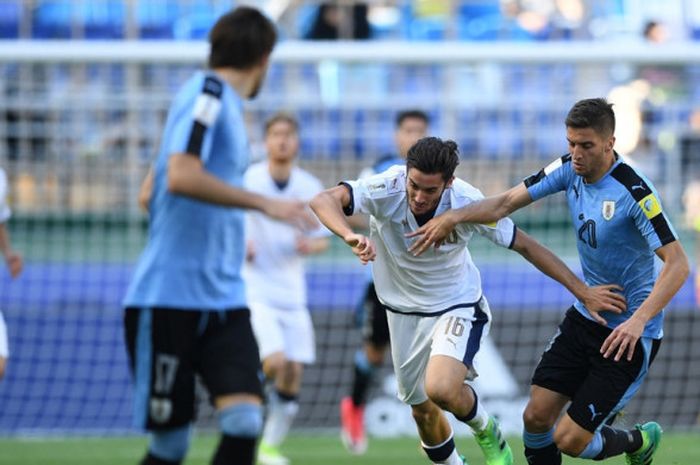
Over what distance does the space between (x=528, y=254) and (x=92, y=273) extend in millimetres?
6763

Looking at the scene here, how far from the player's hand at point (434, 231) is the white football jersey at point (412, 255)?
0.84 ft

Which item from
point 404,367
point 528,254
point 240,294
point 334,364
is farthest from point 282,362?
point 240,294

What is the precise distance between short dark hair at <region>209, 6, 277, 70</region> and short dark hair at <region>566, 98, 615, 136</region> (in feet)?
5.60

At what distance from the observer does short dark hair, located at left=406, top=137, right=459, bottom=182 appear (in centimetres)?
703

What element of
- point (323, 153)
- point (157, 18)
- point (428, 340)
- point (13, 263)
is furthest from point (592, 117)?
point (157, 18)

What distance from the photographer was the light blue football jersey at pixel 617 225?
7105 millimetres

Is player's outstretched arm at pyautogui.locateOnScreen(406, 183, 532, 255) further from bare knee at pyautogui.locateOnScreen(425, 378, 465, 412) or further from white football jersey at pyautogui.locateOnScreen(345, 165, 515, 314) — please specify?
A: bare knee at pyautogui.locateOnScreen(425, 378, 465, 412)

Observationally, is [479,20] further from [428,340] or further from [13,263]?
[428,340]

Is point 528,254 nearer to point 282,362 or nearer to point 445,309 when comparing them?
point 445,309

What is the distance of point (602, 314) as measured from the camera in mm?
7410

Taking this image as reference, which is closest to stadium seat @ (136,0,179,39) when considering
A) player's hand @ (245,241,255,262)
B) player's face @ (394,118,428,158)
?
player's hand @ (245,241,255,262)

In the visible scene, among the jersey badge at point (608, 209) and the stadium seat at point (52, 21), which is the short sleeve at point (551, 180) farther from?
the stadium seat at point (52, 21)

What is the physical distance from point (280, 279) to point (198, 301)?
5.08 meters

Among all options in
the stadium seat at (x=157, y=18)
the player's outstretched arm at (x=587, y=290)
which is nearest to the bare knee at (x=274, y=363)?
the player's outstretched arm at (x=587, y=290)
